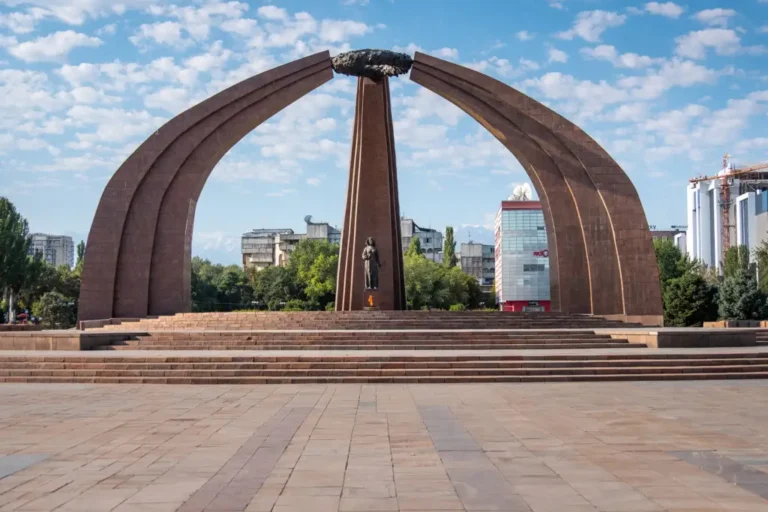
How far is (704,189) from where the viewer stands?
69.0 meters

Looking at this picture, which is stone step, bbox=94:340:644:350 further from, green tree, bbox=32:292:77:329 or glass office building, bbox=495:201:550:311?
glass office building, bbox=495:201:550:311

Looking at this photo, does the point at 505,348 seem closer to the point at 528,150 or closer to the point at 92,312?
the point at 528,150

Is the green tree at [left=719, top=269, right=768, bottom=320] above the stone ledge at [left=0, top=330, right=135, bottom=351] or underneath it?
above

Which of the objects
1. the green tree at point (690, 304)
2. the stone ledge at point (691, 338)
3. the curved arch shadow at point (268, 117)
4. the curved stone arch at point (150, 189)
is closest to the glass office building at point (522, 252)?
the green tree at point (690, 304)

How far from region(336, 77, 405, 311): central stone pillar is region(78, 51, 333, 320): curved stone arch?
1.82 m

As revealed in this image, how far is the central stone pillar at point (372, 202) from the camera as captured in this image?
2438cm

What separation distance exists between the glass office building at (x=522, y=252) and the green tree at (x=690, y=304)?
95.1 feet

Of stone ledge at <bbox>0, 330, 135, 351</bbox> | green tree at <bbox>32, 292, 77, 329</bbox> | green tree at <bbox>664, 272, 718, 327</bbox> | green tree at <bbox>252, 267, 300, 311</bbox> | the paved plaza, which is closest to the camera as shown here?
the paved plaza

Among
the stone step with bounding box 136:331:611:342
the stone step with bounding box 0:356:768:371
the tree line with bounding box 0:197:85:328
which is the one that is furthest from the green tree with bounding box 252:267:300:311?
the stone step with bounding box 0:356:768:371

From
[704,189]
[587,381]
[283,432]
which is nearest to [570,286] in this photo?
[587,381]

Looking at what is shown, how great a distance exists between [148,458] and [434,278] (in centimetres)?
3924

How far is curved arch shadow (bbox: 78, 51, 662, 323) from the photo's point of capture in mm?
22719

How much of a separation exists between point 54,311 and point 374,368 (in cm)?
3065

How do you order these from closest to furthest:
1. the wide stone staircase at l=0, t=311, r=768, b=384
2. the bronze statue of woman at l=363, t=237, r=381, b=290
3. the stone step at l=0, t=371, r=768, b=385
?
the stone step at l=0, t=371, r=768, b=385, the wide stone staircase at l=0, t=311, r=768, b=384, the bronze statue of woman at l=363, t=237, r=381, b=290
